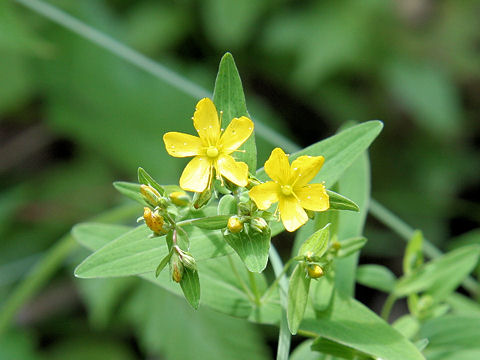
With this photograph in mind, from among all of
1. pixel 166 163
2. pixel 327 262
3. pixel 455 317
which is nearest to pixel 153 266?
pixel 327 262

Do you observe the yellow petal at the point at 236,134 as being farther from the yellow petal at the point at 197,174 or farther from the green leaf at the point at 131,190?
the green leaf at the point at 131,190

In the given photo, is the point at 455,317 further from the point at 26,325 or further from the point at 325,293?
the point at 26,325

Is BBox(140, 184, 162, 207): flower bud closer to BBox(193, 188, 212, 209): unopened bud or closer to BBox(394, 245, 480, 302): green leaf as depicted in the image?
BBox(193, 188, 212, 209): unopened bud

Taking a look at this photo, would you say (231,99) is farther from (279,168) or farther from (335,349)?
(335,349)

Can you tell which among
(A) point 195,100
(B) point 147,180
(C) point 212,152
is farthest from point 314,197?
(A) point 195,100

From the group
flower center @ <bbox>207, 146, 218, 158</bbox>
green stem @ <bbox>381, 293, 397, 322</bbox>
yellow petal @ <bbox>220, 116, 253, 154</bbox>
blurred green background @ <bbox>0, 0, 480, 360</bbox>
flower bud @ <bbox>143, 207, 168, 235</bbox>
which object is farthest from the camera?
blurred green background @ <bbox>0, 0, 480, 360</bbox>

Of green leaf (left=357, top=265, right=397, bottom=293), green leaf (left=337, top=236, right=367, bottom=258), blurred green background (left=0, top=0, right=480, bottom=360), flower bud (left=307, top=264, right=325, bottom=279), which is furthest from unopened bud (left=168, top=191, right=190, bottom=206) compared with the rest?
blurred green background (left=0, top=0, right=480, bottom=360)
